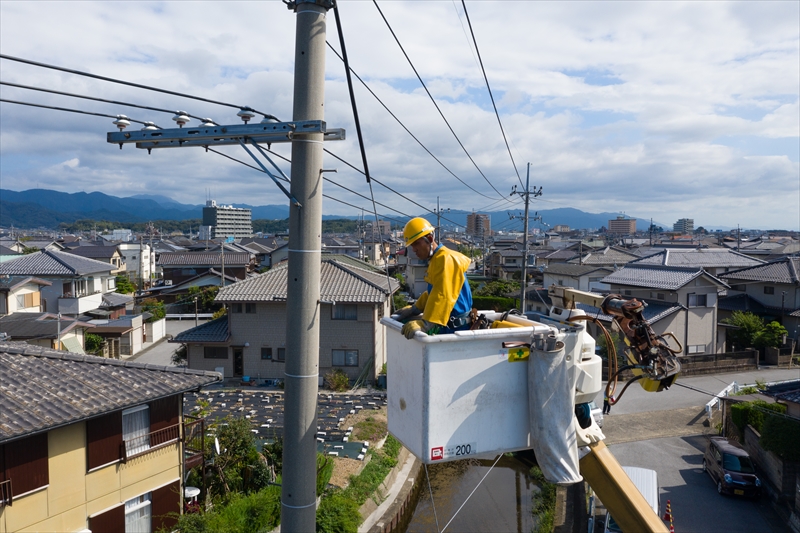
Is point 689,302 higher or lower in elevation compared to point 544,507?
higher

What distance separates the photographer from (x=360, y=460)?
543 inches

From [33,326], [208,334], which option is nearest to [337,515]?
[208,334]

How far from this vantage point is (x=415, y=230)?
430cm

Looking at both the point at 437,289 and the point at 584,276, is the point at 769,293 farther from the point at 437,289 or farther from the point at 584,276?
the point at 437,289

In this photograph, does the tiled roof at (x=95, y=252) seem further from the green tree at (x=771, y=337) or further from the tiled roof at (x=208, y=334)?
the green tree at (x=771, y=337)

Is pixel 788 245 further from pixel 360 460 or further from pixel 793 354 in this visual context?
pixel 360 460

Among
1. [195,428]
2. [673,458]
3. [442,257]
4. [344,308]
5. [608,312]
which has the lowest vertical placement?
[673,458]

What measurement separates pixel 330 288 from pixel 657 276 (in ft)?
54.8

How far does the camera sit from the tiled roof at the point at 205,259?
45.6m

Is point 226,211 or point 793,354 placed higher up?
point 226,211

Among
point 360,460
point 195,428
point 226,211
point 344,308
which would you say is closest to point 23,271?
point 344,308

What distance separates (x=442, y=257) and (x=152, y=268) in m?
61.9

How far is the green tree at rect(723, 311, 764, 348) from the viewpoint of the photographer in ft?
89.5

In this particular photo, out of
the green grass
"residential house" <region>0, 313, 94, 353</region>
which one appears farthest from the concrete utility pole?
"residential house" <region>0, 313, 94, 353</region>
